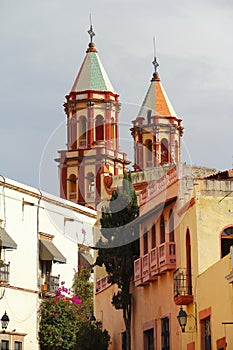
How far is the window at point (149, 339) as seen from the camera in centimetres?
3142

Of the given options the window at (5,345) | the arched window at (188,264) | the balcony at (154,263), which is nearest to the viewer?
the arched window at (188,264)

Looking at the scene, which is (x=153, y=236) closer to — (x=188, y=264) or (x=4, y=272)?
(x=188, y=264)

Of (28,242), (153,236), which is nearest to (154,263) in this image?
(153,236)

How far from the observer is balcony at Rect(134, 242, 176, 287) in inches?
1147

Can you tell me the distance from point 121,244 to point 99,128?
116ft

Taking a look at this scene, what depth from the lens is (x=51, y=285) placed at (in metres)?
45.1

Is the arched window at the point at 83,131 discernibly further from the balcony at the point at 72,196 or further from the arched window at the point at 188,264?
the arched window at the point at 188,264

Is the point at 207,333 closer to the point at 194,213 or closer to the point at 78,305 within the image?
the point at 194,213

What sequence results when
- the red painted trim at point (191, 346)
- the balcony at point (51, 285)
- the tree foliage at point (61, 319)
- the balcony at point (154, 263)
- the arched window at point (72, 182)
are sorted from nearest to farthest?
1. the red painted trim at point (191, 346)
2. the balcony at point (154, 263)
3. the tree foliage at point (61, 319)
4. the balcony at point (51, 285)
5. the arched window at point (72, 182)

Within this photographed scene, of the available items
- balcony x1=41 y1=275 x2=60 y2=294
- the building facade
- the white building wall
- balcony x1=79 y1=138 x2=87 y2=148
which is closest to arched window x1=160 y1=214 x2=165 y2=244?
the building facade

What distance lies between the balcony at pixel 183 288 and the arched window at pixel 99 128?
1593 inches

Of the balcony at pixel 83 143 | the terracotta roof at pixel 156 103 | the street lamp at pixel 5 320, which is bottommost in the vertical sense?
the street lamp at pixel 5 320

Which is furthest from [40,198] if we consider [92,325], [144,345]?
[144,345]

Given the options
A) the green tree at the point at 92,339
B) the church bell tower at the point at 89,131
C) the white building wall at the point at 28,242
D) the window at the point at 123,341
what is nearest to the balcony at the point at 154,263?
the window at the point at 123,341
